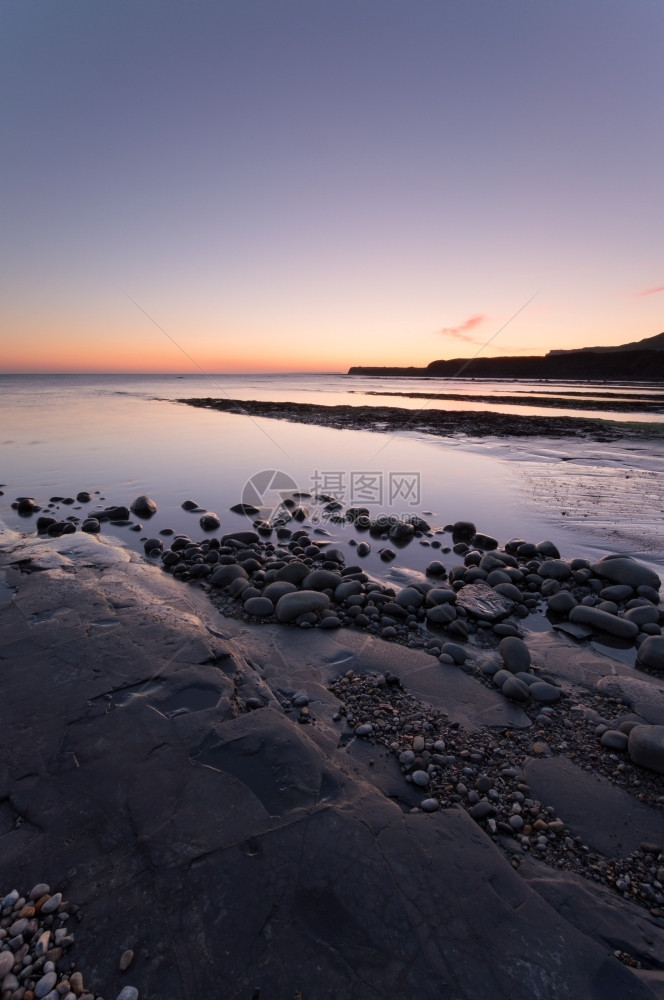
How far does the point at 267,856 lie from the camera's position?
234 centimetres

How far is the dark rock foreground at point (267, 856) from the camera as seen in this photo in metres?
1.91

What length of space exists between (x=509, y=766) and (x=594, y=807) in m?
0.55

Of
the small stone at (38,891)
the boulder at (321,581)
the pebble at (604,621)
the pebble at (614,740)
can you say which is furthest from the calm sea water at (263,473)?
the small stone at (38,891)

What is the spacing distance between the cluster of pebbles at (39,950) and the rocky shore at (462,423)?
22.3m

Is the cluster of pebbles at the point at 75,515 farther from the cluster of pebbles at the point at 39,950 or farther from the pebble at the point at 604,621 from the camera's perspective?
the pebble at the point at 604,621

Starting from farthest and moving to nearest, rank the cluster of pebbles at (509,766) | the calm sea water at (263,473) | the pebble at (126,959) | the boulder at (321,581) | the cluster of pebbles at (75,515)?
the calm sea water at (263,473) < the cluster of pebbles at (75,515) < the boulder at (321,581) < the cluster of pebbles at (509,766) < the pebble at (126,959)

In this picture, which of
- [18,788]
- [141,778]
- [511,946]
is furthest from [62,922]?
[511,946]

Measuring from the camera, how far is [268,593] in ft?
18.7

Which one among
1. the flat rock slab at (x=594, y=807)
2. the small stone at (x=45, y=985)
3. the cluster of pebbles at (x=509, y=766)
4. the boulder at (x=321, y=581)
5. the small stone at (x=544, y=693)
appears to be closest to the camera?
the small stone at (x=45, y=985)

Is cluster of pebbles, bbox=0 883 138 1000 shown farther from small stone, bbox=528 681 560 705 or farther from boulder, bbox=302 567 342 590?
boulder, bbox=302 567 342 590

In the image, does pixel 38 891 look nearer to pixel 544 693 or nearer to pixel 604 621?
pixel 544 693

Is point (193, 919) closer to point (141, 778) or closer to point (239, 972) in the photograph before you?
point (239, 972)

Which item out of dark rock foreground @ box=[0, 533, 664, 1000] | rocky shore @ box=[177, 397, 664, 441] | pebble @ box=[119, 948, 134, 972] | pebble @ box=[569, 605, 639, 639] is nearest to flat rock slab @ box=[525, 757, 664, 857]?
dark rock foreground @ box=[0, 533, 664, 1000]

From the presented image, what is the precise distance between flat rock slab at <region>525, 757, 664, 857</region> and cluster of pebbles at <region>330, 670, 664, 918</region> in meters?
0.06
